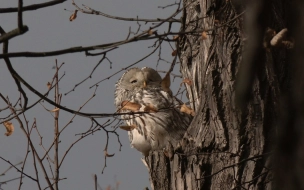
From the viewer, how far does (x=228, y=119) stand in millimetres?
4164

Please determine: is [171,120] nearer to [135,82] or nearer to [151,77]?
[151,77]

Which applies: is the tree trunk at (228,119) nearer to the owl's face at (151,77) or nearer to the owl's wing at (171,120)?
the owl's wing at (171,120)

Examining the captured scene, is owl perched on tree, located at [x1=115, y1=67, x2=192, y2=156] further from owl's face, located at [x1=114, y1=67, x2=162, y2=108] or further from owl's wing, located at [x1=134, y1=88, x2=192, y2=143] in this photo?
owl's face, located at [x1=114, y1=67, x2=162, y2=108]

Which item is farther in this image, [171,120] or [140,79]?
[140,79]

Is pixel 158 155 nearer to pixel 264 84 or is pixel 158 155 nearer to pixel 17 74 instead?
pixel 264 84

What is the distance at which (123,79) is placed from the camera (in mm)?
7738

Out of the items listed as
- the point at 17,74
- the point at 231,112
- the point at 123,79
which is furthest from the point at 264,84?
the point at 123,79

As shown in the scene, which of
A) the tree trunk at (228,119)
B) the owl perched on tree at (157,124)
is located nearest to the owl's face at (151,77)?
the owl perched on tree at (157,124)

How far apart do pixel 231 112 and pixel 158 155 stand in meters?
0.79

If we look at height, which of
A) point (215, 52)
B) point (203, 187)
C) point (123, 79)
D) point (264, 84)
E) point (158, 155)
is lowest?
point (203, 187)

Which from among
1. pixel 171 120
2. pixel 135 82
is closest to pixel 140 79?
pixel 135 82

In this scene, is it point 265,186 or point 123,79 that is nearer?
point 265,186

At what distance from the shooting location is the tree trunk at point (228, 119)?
401cm

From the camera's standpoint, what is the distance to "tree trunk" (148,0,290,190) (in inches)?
158
